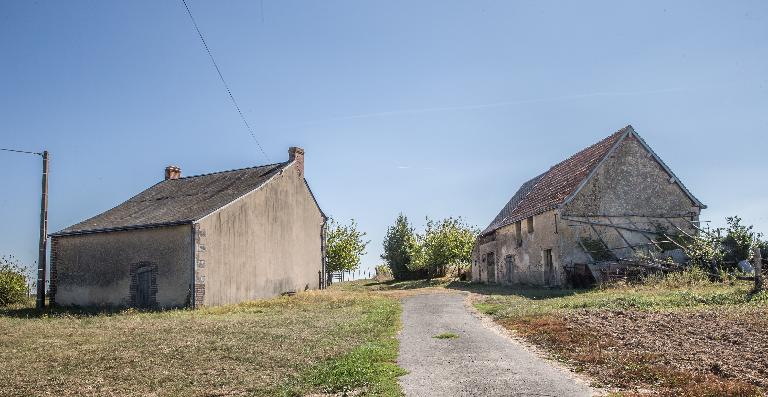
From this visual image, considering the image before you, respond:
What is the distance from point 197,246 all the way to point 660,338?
17.3 m

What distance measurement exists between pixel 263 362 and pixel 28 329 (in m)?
10.4

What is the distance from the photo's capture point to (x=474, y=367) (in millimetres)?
9523

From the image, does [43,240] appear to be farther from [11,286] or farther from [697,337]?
[697,337]

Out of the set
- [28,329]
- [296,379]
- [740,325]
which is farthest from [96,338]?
[740,325]

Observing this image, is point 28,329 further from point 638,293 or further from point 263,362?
point 638,293

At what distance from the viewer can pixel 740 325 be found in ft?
41.2

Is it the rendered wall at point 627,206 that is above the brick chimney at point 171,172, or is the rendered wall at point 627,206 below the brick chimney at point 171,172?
below

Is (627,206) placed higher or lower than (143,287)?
higher

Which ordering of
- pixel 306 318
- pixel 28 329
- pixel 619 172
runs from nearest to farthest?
1. pixel 28 329
2. pixel 306 318
3. pixel 619 172

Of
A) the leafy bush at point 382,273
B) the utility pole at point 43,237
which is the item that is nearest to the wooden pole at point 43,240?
the utility pole at point 43,237

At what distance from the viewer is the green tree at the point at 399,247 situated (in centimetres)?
5153

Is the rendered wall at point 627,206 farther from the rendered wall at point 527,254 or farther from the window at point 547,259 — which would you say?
the window at point 547,259

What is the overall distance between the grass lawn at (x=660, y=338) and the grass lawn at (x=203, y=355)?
11.4 feet

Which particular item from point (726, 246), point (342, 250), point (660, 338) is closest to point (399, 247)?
point (342, 250)
